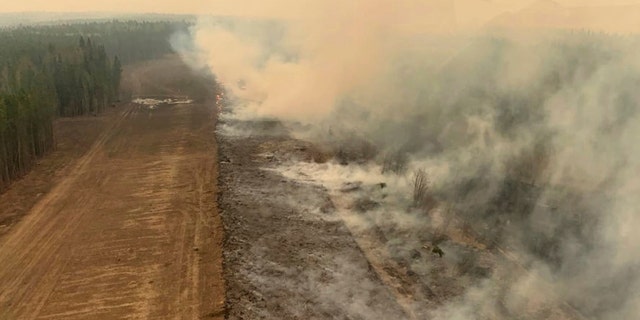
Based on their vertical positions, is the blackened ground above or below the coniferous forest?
below

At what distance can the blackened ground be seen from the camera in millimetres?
17281

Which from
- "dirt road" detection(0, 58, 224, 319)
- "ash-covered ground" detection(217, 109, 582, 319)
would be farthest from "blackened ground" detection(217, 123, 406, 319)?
"dirt road" detection(0, 58, 224, 319)

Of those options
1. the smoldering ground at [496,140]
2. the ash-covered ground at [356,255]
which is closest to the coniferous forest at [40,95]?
the ash-covered ground at [356,255]

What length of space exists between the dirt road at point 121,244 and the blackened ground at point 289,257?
795 mm

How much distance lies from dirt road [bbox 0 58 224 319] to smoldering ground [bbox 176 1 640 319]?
19.1 feet

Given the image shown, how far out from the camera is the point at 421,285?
1883 centimetres

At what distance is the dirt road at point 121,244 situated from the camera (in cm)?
1738

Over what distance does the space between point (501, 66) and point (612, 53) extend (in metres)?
8.61

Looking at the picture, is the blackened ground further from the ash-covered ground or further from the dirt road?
the dirt road

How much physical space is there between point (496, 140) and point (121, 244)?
22193 mm

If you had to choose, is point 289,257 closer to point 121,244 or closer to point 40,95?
point 121,244

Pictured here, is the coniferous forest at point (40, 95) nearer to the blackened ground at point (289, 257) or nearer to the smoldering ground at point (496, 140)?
the blackened ground at point (289, 257)

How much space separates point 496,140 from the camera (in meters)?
32.2

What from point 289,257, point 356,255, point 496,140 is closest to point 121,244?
point 289,257
